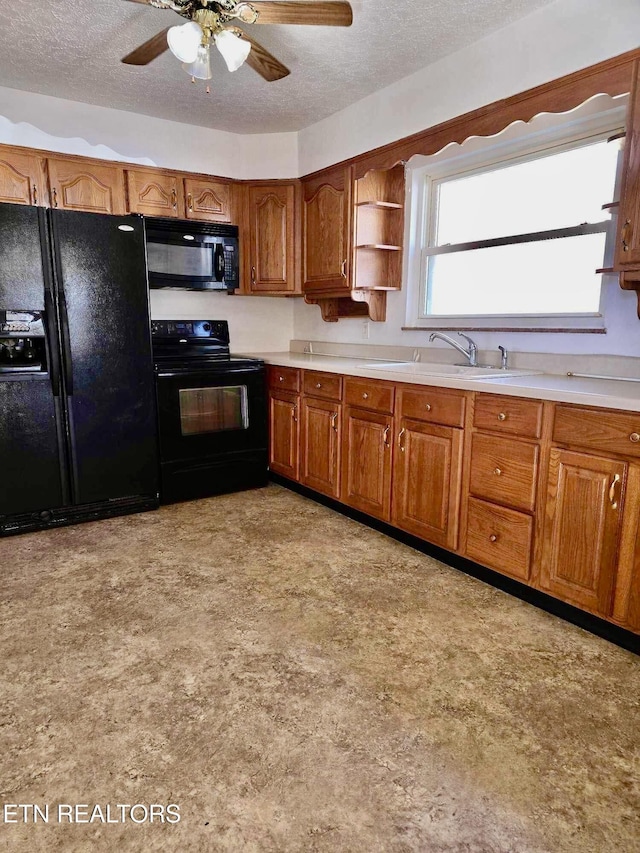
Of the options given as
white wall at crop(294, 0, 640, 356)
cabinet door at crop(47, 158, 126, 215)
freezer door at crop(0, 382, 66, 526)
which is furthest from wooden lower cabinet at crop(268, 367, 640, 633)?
cabinet door at crop(47, 158, 126, 215)

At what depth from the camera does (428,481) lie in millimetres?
2705

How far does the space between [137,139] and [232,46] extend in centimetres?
190

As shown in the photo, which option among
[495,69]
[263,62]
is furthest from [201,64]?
[495,69]

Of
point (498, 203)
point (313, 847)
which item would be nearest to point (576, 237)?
point (498, 203)

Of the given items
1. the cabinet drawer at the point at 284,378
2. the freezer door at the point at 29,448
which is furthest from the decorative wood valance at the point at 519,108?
the freezer door at the point at 29,448

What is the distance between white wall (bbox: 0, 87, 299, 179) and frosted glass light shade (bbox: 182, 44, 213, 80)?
164cm

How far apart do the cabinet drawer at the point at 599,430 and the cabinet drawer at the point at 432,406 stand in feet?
1.58

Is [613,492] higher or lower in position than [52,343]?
lower

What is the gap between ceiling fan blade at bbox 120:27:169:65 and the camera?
221cm

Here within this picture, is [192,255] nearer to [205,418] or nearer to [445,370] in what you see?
[205,418]

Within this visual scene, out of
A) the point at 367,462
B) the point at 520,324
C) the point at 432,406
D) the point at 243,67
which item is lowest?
the point at 367,462

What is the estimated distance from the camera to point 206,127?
12.9 feet

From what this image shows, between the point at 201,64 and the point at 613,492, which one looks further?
the point at 201,64

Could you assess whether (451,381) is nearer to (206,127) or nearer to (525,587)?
(525,587)
